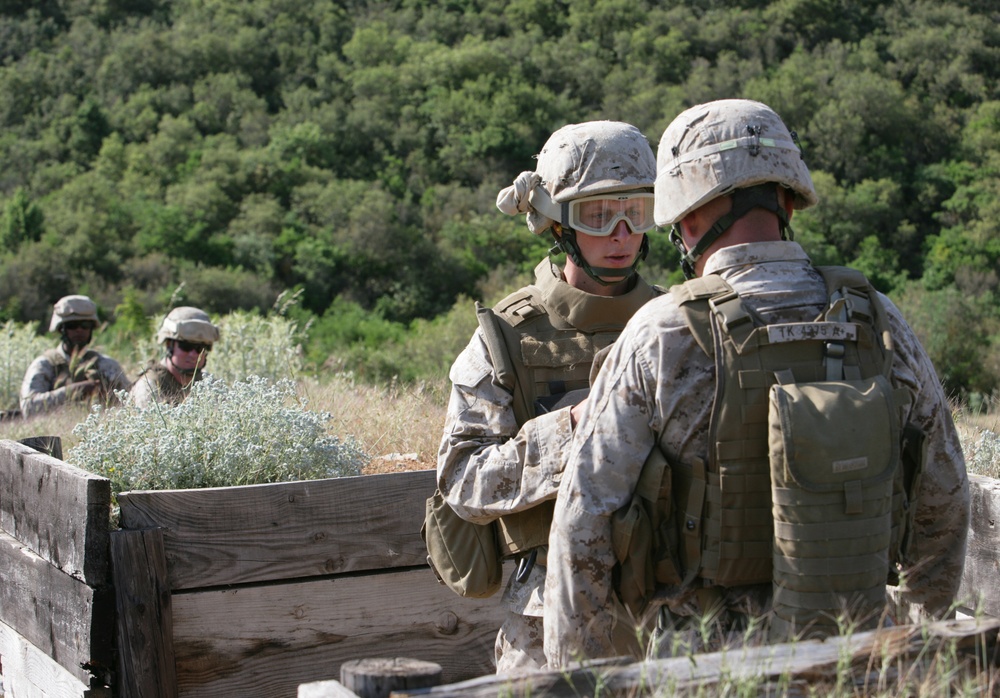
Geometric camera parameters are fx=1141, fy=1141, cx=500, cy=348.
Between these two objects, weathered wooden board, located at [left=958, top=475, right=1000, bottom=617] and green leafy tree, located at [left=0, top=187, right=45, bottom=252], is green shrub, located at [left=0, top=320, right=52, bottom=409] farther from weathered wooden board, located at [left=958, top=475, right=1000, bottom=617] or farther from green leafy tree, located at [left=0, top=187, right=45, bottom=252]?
green leafy tree, located at [left=0, top=187, right=45, bottom=252]

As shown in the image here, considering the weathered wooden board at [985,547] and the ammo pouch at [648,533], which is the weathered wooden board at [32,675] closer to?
the ammo pouch at [648,533]

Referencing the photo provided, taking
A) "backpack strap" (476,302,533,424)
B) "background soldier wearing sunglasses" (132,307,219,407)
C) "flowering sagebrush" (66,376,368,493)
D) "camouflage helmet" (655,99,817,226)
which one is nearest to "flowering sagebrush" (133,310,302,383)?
"background soldier wearing sunglasses" (132,307,219,407)

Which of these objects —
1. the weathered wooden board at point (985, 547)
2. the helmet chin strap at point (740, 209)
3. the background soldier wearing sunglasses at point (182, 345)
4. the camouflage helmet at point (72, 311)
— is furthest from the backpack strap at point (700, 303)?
the camouflage helmet at point (72, 311)

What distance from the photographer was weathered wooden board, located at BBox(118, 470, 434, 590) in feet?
12.9

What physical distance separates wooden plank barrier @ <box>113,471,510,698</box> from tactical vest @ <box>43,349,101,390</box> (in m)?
4.87

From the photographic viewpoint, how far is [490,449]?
2.96 metres

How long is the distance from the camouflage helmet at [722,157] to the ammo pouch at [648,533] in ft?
1.91

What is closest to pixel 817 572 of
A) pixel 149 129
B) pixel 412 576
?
pixel 412 576

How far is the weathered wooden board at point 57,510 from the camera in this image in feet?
12.3

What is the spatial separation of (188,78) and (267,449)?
6754 centimetres

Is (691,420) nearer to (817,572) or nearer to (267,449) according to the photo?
(817,572)

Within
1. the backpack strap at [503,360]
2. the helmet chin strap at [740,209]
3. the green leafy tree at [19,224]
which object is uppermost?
the helmet chin strap at [740,209]

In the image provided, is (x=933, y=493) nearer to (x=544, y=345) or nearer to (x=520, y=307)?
(x=544, y=345)

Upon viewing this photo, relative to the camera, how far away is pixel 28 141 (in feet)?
196
